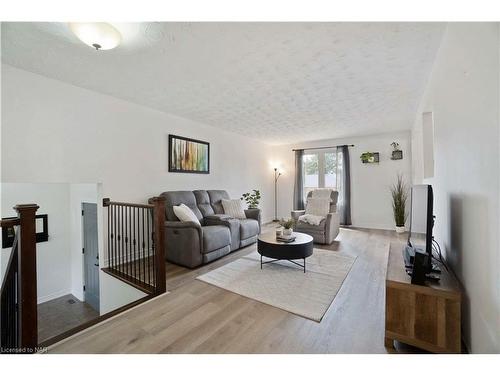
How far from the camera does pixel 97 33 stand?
5.32 feet

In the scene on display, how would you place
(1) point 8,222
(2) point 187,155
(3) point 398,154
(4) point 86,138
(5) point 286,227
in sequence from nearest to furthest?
(1) point 8,222
(4) point 86,138
(5) point 286,227
(2) point 187,155
(3) point 398,154

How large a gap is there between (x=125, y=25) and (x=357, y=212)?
19.3 feet

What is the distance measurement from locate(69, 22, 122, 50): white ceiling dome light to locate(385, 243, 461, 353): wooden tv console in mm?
2717

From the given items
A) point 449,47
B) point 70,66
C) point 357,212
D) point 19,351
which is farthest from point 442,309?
point 357,212

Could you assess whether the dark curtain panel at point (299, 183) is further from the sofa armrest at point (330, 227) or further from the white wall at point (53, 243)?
the white wall at point (53, 243)

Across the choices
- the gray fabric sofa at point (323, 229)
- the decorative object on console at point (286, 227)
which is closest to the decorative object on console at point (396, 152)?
the gray fabric sofa at point (323, 229)

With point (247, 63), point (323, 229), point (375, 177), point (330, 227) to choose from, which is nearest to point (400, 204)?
point (375, 177)

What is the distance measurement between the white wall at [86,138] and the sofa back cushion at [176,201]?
31 cm

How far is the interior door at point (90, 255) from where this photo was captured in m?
3.34

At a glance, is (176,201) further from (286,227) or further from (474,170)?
(474,170)

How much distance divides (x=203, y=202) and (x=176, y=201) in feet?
2.08

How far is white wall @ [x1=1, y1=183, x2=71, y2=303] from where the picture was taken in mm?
3453

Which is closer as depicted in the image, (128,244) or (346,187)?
(128,244)

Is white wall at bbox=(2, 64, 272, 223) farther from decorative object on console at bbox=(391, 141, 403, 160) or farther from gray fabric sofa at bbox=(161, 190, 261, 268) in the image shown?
decorative object on console at bbox=(391, 141, 403, 160)
